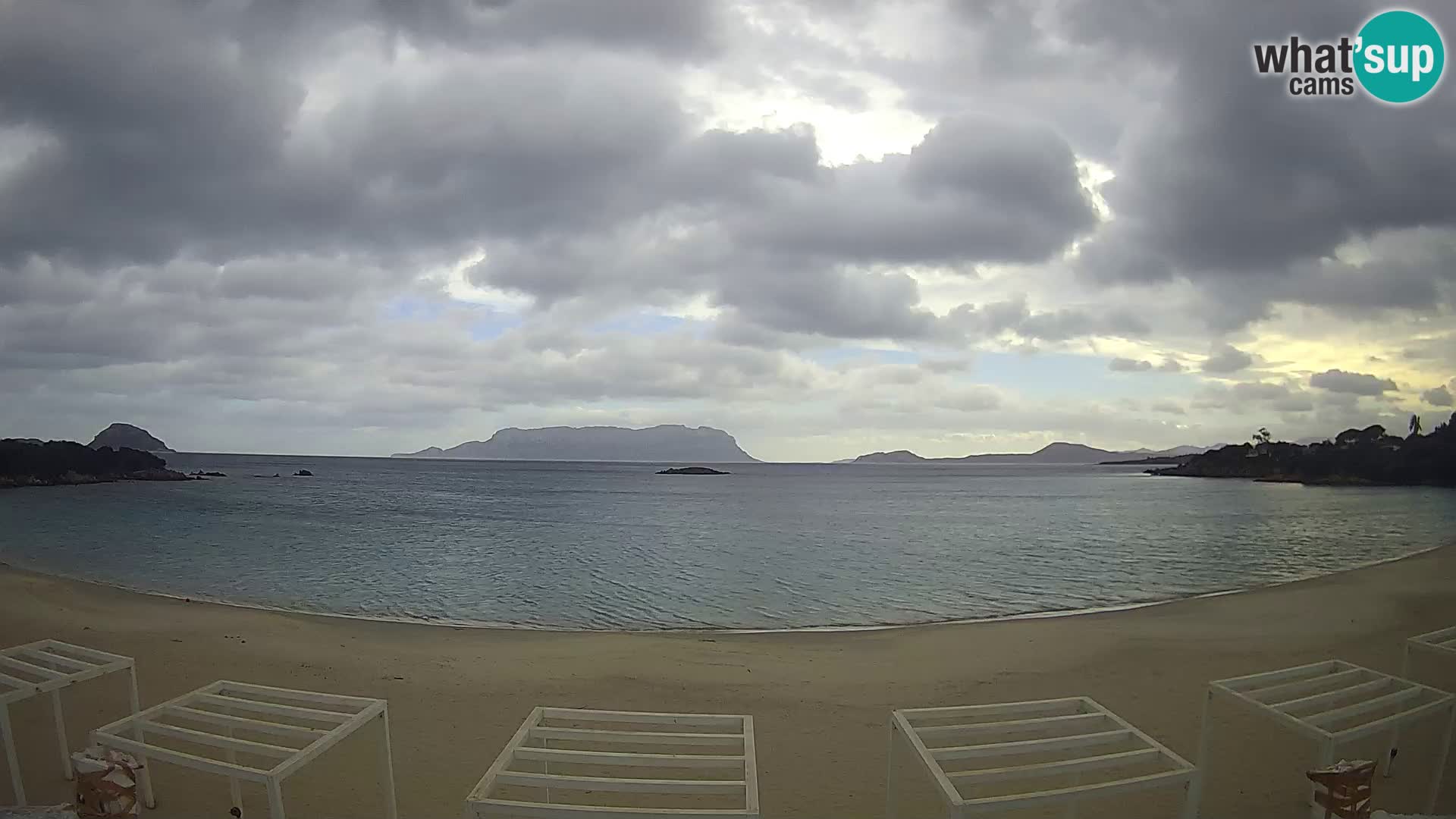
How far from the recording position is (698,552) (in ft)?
80.4

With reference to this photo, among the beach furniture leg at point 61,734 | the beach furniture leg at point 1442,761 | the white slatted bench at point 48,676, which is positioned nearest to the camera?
the white slatted bench at point 48,676

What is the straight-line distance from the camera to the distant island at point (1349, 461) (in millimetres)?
21312

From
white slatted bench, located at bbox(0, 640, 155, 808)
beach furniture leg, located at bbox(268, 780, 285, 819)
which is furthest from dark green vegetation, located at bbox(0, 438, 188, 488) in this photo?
beach furniture leg, located at bbox(268, 780, 285, 819)

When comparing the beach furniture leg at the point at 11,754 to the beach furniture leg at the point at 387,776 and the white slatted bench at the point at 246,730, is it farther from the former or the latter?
the beach furniture leg at the point at 387,776

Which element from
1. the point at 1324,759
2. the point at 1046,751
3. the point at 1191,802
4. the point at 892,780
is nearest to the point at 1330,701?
the point at 1324,759

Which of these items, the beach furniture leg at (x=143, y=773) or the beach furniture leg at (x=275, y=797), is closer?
the beach furniture leg at (x=275, y=797)

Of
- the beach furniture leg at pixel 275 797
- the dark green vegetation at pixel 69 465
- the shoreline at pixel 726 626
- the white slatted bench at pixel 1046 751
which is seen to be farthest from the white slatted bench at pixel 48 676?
the dark green vegetation at pixel 69 465

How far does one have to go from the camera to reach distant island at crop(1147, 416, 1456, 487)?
69.9ft

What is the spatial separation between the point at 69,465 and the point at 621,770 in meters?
79.9

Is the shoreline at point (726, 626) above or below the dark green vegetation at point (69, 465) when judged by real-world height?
below

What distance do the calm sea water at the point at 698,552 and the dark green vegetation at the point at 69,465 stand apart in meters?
9.05

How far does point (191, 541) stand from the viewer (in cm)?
2575

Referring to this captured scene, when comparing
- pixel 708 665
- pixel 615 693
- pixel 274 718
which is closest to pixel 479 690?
pixel 615 693

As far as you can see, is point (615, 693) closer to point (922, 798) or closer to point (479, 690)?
point (479, 690)
